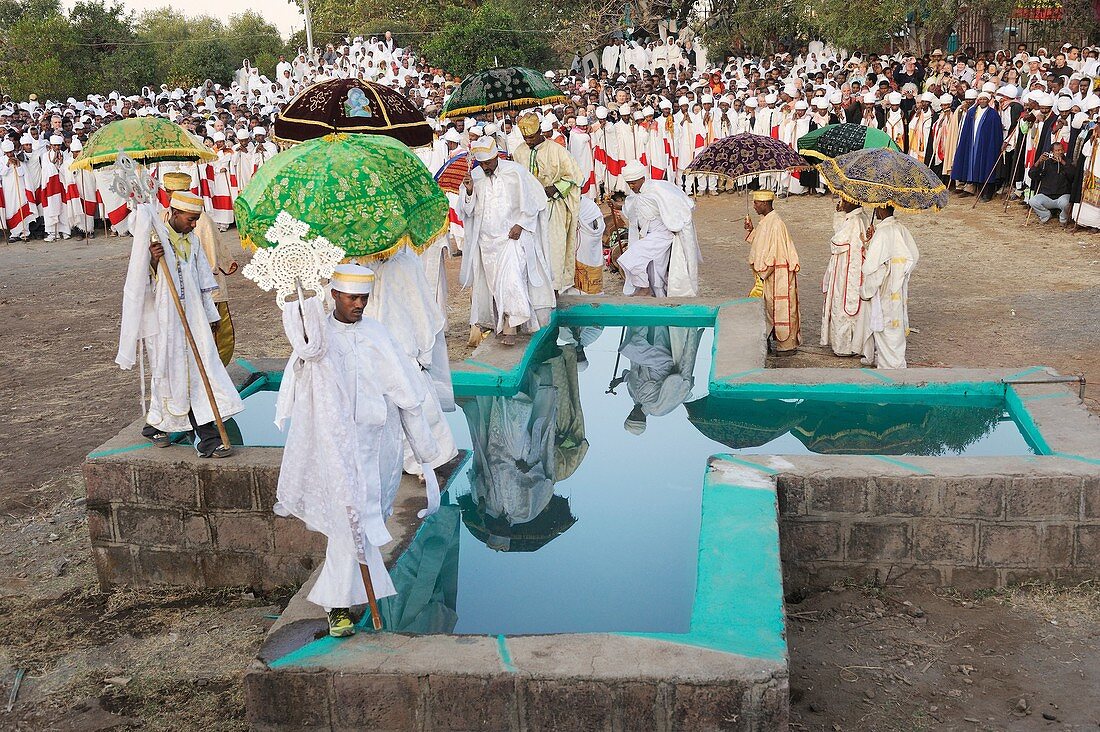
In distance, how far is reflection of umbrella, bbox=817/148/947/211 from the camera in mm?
7852

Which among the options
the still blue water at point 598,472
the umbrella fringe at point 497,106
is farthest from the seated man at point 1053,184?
the still blue water at point 598,472

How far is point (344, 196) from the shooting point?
5324mm

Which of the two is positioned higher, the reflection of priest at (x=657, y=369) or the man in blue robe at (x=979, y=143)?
the man in blue robe at (x=979, y=143)

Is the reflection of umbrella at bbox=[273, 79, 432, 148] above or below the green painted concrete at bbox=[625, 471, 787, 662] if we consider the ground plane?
above

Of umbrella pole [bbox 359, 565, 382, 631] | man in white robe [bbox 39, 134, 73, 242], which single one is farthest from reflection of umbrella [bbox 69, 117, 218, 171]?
man in white robe [bbox 39, 134, 73, 242]

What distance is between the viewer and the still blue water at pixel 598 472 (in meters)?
4.70

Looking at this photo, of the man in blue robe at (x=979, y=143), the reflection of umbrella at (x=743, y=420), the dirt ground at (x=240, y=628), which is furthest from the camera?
the man in blue robe at (x=979, y=143)

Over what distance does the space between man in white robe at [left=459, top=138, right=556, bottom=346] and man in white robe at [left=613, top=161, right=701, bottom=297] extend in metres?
1.33

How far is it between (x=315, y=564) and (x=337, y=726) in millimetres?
1815

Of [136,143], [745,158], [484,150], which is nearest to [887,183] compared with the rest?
[745,158]

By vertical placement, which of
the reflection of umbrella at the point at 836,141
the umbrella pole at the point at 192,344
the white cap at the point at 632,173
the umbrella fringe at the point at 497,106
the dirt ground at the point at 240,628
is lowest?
the dirt ground at the point at 240,628

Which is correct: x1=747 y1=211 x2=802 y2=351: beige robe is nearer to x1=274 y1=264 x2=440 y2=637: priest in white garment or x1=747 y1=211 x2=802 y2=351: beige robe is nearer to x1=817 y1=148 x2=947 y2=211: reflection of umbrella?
x1=817 y1=148 x2=947 y2=211: reflection of umbrella

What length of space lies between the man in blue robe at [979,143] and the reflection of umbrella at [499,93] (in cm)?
871

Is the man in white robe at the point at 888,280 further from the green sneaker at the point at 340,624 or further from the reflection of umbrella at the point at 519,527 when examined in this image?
the green sneaker at the point at 340,624
